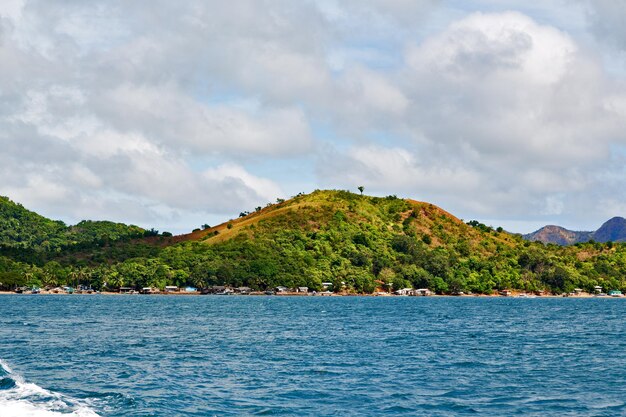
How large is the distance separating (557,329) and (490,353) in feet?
144

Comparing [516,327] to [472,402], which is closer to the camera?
[472,402]

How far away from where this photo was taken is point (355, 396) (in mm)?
55156

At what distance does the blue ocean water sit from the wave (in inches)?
3.3

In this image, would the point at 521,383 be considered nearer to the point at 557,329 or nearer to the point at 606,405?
the point at 606,405

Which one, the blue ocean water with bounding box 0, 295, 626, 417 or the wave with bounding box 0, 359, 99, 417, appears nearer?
the wave with bounding box 0, 359, 99, 417

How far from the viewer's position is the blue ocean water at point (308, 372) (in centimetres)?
5169

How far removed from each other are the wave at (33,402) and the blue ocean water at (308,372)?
9cm

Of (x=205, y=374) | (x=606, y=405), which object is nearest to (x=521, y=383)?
(x=606, y=405)

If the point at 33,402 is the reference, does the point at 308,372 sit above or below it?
above

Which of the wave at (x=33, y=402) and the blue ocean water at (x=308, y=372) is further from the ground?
the blue ocean water at (x=308, y=372)

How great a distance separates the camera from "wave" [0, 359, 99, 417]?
4862 cm

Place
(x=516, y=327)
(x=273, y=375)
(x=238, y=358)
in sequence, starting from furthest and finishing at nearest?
(x=516, y=327) → (x=238, y=358) → (x=273, y=375)

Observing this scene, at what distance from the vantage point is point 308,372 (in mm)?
66875

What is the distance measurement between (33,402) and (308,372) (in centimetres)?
2380
